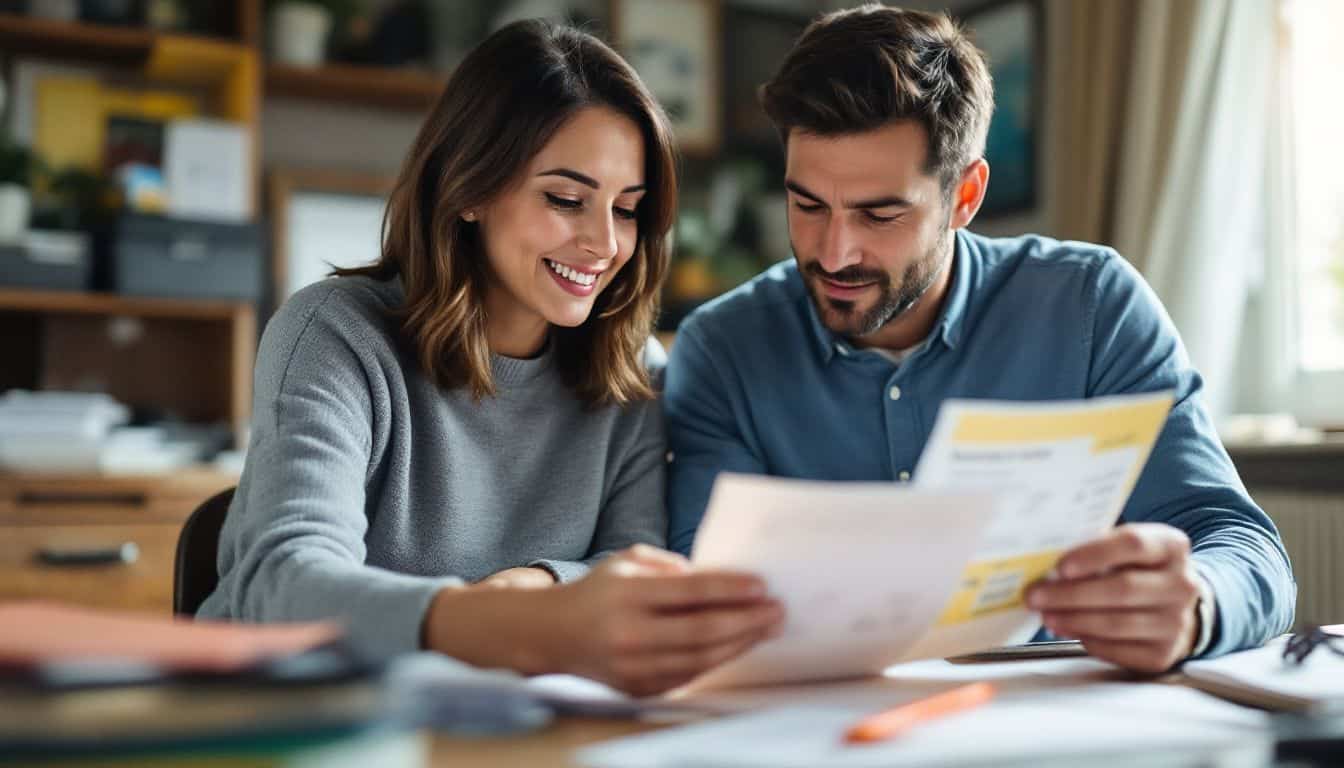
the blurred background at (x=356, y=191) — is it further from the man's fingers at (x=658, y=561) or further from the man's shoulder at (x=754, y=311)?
the man's fingers at (x=658, y=561)

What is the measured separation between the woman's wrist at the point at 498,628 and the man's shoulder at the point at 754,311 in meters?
0.78

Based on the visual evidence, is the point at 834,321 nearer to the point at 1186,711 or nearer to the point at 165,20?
the point at 1186,711

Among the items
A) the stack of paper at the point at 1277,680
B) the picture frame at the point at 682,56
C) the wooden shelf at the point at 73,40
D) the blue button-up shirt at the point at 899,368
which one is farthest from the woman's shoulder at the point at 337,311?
the picture frame at the point at 682,56

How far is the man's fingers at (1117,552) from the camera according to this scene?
0.83 meters

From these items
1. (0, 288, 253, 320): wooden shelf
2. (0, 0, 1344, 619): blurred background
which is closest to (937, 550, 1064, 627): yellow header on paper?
(0, 0, 1344, 619): blurred background

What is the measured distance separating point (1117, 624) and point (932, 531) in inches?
9.4

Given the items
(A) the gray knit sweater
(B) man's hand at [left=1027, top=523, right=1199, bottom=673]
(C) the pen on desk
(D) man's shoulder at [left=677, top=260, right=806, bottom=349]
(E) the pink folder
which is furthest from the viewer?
(D) man's shoulder at [left=677, top=260, right=806, bottom=349]

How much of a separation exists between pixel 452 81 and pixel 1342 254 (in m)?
1.94

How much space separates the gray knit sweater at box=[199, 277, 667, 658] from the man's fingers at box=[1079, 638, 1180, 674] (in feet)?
1.69

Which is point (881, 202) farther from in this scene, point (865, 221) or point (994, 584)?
point (994, 584)

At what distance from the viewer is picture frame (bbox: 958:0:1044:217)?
115 inches

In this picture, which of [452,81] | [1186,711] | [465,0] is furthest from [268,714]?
[465,0]

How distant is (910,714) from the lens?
67 centimetres

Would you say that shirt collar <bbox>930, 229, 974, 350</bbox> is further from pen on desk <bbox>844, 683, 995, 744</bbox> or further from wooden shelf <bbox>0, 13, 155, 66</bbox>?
wooden shelf <bbox>0, 13, 155, 66</bbox>
